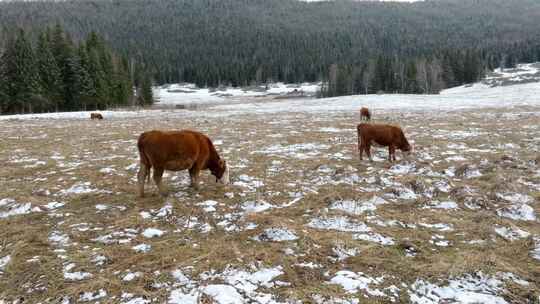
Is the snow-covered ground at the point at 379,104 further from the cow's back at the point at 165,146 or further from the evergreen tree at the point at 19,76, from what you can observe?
the cow's back at the point at 165,146

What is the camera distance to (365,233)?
600 centimetres

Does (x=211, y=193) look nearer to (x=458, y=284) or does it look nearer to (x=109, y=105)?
(x=458, y=284)

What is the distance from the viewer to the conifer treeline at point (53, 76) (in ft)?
158

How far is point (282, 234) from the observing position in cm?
586

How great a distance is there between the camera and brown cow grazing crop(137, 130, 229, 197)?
7586mm

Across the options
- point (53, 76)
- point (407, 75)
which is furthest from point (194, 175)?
point (407, 75)

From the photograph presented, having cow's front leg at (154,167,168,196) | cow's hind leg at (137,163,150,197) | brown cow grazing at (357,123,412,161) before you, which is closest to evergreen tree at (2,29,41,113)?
cow's hind leg at (137,163,150,197)

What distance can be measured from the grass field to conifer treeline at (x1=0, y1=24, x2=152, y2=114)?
→ 148 ft

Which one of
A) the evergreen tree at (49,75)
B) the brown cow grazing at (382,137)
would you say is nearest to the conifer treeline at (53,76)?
the evergreen tree at (49,75)

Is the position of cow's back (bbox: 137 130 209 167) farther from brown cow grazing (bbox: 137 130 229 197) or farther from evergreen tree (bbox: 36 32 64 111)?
evergreen tree (bbox: 36 32 64 111)

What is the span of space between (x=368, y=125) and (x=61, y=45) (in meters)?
55.9

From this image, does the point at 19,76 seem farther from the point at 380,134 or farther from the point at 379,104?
the point at 380,134

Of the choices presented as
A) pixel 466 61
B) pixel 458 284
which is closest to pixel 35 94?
pixel 458 284

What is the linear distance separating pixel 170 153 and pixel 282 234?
3.16 meters
